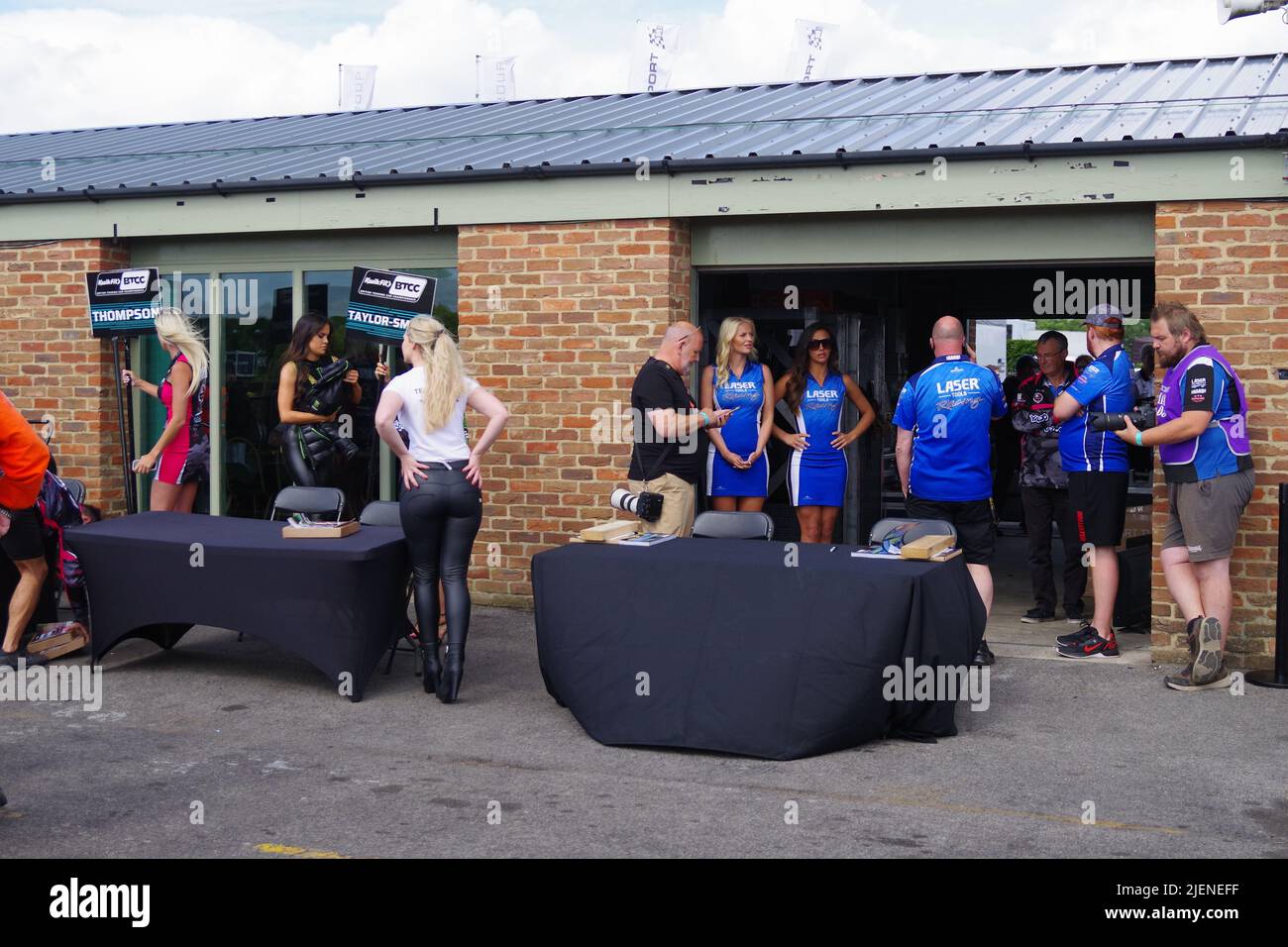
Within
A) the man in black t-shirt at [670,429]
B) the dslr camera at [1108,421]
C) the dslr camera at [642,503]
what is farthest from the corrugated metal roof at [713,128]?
the dslr camera at [642,503]

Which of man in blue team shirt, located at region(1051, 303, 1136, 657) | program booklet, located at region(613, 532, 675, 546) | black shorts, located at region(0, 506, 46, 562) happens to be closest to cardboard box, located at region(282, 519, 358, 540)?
black shorts, located at region(0, 506, 46, 562)

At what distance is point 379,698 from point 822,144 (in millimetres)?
4703

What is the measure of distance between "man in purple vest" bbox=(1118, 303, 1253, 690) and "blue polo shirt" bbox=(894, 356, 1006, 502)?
798 mm

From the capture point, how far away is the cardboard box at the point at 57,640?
8.18 metres

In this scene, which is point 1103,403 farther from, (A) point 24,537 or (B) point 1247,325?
(A) point 24,537

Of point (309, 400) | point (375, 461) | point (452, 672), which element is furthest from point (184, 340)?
point (452, 672)

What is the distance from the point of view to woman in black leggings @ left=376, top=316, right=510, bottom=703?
23.4ft

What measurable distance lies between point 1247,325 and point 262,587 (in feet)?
18.6

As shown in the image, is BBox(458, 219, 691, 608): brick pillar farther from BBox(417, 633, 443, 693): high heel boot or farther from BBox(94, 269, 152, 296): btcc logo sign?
BBox(417, 633, 443, 693): high heel boot

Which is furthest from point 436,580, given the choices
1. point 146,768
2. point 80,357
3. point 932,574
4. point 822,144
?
point 80,357

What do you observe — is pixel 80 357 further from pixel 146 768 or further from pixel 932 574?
pixel 932 574

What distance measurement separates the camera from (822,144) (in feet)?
30.6

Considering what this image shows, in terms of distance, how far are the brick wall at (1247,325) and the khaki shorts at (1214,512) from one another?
1.48 feet

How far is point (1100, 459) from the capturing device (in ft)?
27.0
